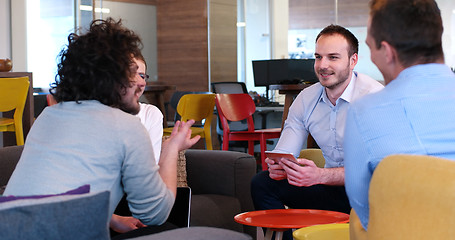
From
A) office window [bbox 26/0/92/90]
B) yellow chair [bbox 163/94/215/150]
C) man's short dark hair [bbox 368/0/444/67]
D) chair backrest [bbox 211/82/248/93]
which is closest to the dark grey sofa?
man's short dark hair [bbox 368/0/444/67]

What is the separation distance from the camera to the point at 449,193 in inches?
55.1

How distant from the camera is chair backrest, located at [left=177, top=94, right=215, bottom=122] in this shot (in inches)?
251

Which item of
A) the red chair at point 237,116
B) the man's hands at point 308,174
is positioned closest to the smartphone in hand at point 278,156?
the man's hands at point 308,174

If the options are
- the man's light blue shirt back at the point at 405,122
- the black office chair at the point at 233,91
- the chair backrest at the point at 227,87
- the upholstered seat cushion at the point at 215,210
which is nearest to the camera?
the man's light blue shirt back at the point at 405,122

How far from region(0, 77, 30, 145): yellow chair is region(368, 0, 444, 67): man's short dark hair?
4.10m

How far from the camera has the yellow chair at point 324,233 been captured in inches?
84.5

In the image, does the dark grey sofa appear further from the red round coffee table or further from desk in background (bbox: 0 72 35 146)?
desk in background (bbox: 0 72 35 146)

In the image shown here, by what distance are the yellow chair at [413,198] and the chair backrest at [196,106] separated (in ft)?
16.0

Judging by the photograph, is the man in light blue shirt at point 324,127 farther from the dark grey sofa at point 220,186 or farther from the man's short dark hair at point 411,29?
the man's short dark hair at point 411,29

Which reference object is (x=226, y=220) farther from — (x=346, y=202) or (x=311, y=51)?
(x=311, y=51)

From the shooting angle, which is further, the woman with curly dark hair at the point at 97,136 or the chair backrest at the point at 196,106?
→ the chair backrest at the point at 196,106

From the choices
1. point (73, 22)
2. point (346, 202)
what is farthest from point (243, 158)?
point (73, 22)

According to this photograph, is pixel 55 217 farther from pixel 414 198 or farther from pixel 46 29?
pixel 46 29

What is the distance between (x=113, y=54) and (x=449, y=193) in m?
1.03
